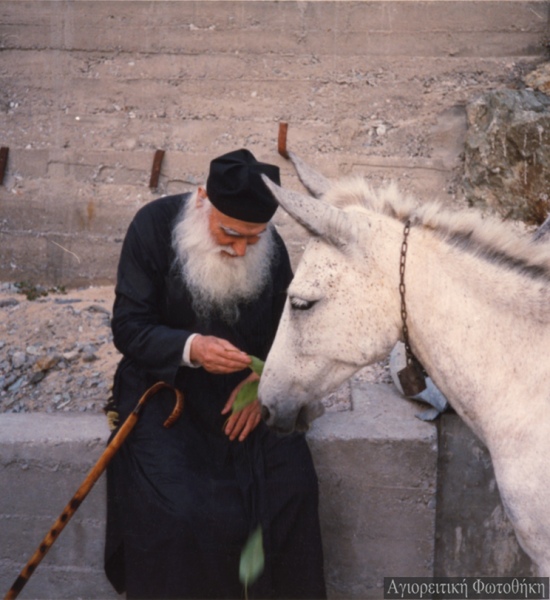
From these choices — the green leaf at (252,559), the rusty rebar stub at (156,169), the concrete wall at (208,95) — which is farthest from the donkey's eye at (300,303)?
the rusty rebar stub at (156,169)

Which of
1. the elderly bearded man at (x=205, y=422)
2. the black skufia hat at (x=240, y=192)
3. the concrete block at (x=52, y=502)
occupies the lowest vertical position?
the concrete block at (x=52, y=502)

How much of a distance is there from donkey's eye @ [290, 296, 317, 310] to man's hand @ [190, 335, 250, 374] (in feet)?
1.65

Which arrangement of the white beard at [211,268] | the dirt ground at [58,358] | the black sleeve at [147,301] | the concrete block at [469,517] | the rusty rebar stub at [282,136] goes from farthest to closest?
1. the rusty rebar stub at [282,136]
2. the dirt ground at [58,358]
3. the concrete block at [469,517]
4. the white beard at [211,268]
5. the black sleeve at [147,301]

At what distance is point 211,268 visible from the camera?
354cm

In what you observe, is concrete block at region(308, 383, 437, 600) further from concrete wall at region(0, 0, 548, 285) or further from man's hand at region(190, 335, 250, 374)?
concrete wall at region(0, 0, 548, 285)

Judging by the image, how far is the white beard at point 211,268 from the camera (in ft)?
11.5

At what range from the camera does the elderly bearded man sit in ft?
10.5

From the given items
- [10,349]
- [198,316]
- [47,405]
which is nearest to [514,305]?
[198,316]

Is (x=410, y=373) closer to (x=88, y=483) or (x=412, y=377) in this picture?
(x=412, y=377)

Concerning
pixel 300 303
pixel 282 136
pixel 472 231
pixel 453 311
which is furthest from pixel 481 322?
pixel 282 136

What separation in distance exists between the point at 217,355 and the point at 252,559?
32.5 inches

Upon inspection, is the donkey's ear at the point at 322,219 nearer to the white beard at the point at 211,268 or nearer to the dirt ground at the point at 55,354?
the white beard at the point at 211,268

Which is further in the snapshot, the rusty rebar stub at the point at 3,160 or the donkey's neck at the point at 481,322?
the rusty rebar stub at the point at 3,160

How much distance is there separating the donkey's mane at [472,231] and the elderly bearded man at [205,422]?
31.1 inches
